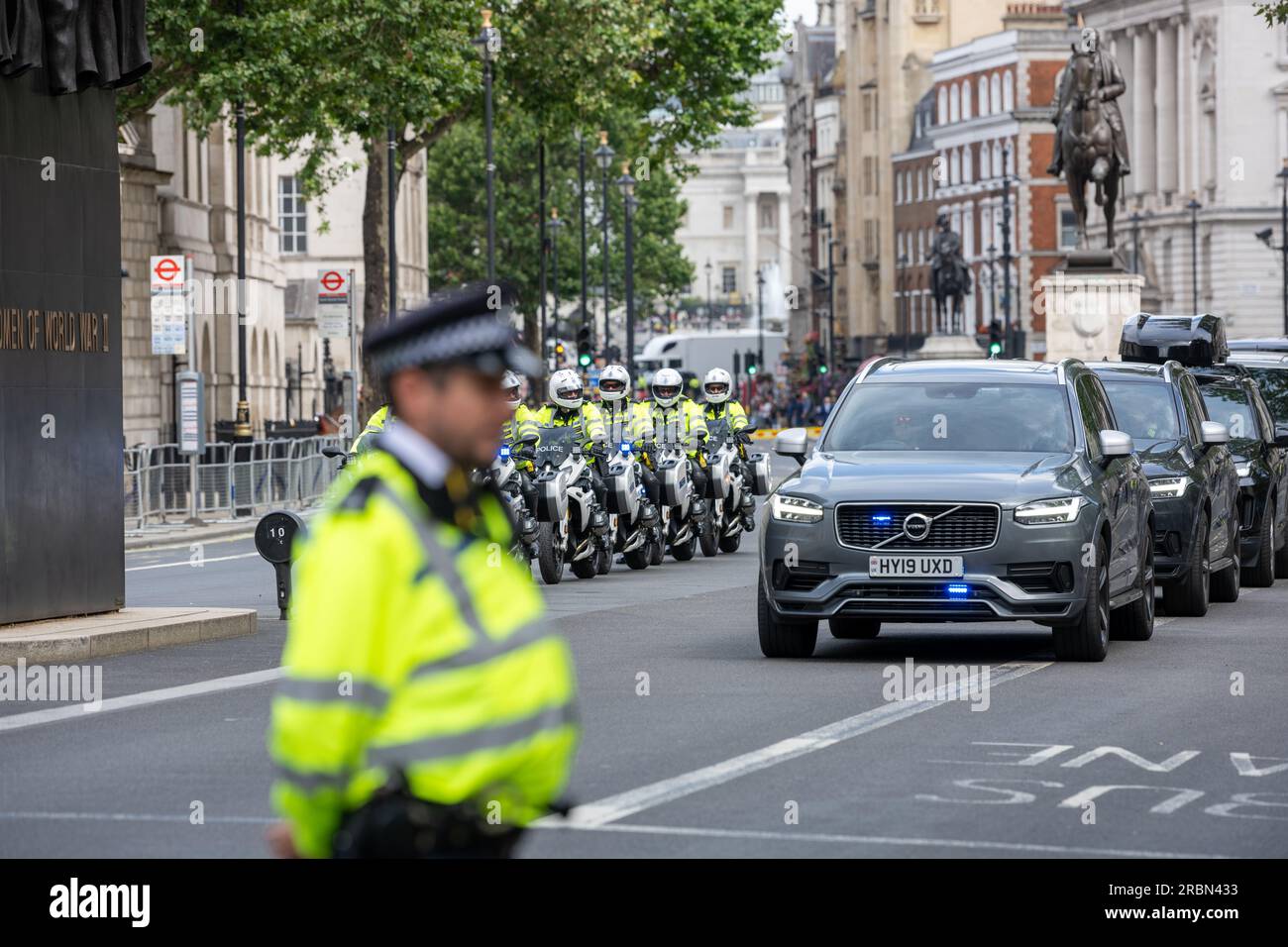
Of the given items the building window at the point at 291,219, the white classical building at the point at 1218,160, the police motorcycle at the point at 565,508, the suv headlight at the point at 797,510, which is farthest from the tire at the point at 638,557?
the white classical building at the point at 1218,160

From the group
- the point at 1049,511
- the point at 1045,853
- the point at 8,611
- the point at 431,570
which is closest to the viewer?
the point at 431,570

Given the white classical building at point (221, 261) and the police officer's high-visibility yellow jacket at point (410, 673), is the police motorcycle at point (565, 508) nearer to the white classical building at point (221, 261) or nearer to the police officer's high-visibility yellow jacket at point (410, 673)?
the white classical building at point (221, 261)

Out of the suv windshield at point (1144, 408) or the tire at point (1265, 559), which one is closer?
the suv windshield at point (1144, 408)

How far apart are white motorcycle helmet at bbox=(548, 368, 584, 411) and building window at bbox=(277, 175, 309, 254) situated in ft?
201

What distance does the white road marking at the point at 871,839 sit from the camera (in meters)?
9.48

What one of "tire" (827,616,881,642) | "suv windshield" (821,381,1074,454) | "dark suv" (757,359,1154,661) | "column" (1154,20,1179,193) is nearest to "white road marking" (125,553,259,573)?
"tire" (827,616,881,642)

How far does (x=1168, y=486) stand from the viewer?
68.1ft

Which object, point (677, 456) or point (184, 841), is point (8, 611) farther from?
point (677, 456)

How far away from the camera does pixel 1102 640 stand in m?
16.5

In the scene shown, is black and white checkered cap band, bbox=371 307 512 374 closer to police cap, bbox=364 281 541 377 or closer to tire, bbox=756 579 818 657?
police cap, bbox=364 281 541 377

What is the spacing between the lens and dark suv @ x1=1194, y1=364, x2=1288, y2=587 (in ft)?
80.8

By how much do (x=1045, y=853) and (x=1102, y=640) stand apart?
7.20 meters

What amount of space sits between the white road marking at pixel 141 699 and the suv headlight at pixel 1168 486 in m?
7.27
